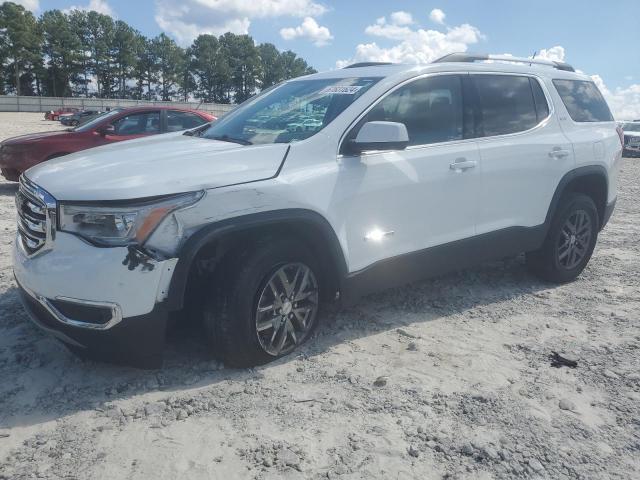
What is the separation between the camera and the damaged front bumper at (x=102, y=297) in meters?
2.76

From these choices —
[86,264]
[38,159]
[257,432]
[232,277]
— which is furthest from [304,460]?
[38,159]

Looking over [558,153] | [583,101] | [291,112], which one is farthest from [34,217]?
[583,101]

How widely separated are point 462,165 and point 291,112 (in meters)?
1.28

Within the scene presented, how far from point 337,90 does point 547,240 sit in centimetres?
239

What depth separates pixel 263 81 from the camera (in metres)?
99.6

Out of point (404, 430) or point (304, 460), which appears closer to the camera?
point (304, 460)

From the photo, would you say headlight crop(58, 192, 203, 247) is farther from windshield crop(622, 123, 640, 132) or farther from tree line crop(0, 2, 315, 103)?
tree line crop(0, 2, 315, 103)

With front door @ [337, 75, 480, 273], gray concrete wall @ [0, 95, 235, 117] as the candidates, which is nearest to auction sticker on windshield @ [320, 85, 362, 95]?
front door @ [337, 75, 480, 273]

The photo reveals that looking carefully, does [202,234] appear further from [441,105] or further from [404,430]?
[441,105]

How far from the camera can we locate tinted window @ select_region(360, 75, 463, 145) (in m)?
3.75

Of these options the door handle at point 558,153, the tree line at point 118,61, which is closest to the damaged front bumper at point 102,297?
the door handle at point 558,153

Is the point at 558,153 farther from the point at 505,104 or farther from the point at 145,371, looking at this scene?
the point at 145,371

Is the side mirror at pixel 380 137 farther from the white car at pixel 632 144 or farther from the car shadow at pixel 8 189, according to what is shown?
the white car at pixel 632 144

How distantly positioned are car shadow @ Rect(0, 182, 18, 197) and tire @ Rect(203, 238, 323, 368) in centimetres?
741
